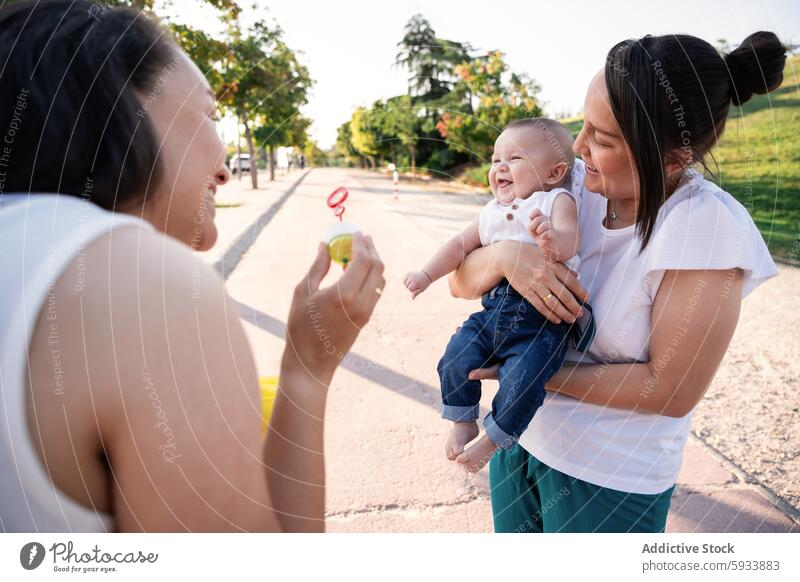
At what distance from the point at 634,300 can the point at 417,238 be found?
2.50 feet

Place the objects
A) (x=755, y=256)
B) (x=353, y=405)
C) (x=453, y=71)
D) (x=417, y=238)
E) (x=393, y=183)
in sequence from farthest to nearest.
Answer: (x=353, y=405), (x=417, y=238), (x=393, y=183), (x=453, y=71), (x=755, y=256)

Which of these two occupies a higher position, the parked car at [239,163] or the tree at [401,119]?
the tree at [401,119]

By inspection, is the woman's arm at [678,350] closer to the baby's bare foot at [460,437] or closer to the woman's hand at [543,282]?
the woman's hand at [543,282]

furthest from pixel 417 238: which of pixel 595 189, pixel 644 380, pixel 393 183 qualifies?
pixel 644 380

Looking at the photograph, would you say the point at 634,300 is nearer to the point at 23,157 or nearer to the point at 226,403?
the point at 226,403

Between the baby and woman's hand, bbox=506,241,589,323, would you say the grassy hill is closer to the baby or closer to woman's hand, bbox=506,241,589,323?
the baby

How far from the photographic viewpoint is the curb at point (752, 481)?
139 centimetres

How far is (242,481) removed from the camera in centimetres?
51

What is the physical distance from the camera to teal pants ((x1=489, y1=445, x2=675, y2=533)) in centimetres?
87

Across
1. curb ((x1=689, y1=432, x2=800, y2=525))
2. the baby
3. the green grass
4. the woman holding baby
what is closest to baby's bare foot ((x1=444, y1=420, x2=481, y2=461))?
the baby

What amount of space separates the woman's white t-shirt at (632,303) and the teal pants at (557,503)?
1.1 inches

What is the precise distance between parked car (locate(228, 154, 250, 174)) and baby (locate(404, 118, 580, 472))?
362 mm

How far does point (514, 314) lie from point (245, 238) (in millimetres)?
549

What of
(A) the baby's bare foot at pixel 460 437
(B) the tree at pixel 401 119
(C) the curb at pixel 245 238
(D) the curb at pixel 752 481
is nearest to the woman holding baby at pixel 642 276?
(A) the baby's bare foot at pixel 460 437
